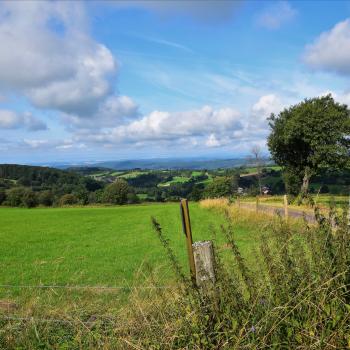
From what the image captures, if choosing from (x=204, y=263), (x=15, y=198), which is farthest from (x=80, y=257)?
(x=15, y=198)

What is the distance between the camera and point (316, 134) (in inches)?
1630

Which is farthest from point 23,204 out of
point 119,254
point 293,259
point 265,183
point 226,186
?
point 293,259

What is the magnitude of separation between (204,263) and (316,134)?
39508 millimetres

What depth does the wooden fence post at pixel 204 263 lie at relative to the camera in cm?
471

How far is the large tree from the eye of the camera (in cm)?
4100

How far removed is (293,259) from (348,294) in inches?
30.7

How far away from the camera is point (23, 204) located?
8269 cm

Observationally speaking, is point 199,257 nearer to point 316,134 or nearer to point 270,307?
point 270,307

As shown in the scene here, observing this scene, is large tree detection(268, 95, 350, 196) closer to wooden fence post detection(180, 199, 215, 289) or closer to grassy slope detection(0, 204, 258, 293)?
grassy slope detection(0, 204, 258, 293)

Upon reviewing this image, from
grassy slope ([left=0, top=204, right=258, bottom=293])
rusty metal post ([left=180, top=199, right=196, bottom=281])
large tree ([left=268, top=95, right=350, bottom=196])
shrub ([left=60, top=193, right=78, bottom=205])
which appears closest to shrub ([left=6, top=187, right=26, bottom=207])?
shrub ([left=60, top=193, right=78, bottom=205])

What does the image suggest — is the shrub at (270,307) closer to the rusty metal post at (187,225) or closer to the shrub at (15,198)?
the rusty metal post at (187,225)

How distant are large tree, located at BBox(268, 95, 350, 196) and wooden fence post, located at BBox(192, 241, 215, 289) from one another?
36.4 metres

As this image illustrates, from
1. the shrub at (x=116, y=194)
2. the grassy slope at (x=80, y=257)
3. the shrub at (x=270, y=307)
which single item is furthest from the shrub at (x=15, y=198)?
the shrub at (x=270, y=307)

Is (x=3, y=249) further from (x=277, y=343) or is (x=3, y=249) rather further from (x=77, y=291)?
(x=277, y=343)
